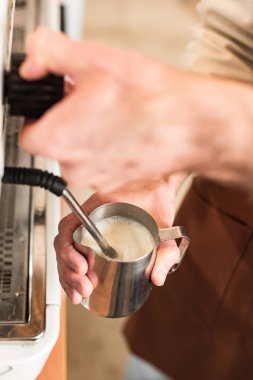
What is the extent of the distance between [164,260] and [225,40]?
0.35 m

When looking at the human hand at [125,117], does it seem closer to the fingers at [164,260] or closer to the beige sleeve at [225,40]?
the fingers at [164,260]

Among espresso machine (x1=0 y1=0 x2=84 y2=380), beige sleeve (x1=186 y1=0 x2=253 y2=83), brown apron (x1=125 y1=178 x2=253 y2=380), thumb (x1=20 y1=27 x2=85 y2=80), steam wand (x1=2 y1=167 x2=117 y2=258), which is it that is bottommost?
brown apron (x1=125 y1=178 x2=253 y2=380)

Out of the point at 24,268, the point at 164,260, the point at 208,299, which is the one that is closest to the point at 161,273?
the point at 164,260

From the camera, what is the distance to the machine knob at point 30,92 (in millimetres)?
432

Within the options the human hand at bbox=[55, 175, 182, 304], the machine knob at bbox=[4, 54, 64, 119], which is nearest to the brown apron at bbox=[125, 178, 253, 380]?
the human hand at bbox=[55, 175, 182, 304]

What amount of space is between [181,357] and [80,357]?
1.73 feet

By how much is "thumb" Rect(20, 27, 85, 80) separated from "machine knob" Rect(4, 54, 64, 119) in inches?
0.5

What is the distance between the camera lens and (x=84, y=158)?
42cm

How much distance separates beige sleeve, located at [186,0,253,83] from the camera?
777 mm

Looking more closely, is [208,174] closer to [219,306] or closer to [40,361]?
→ [40,361]

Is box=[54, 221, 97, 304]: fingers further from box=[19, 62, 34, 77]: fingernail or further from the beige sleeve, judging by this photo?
the beige sleeve

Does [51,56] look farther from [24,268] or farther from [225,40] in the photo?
[225,40]

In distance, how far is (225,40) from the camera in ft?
2.68

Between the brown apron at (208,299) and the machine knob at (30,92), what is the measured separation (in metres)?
0.39
